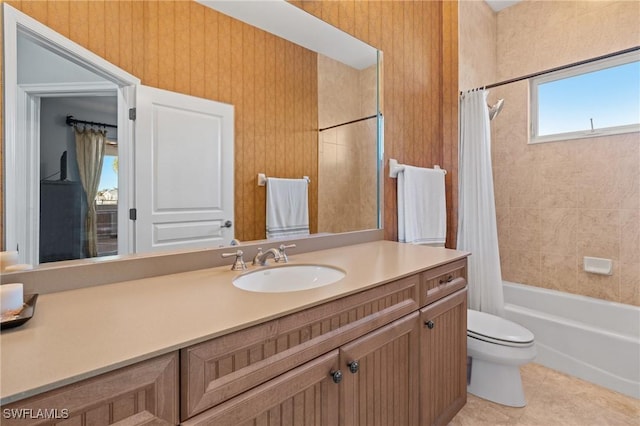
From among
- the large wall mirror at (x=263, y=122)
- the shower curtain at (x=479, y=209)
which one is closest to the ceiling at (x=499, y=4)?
the shower curtain at (x=479, y=209)

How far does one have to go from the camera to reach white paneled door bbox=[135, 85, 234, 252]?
3.60ft

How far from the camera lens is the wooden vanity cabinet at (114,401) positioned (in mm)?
475

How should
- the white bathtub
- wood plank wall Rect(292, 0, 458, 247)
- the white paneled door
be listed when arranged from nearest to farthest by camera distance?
the white paneled door → the white bathtub → wood plank wall Rect(292, 0, 458, 247)

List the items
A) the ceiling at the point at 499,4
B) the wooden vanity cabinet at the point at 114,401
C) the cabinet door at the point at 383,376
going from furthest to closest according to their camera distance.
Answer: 1. the ceiling at the point at 499,4
2. the cabinet door at the point at 383,376
3. the wooden vanity cabinet at the point at 114,401

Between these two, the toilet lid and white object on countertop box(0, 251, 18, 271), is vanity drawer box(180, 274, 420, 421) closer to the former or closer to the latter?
white object on countertop box(0, 251, 18, 271)

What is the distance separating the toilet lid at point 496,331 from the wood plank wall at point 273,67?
25.9 inches

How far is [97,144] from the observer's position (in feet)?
3.21

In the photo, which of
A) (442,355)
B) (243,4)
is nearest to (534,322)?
(442,355)

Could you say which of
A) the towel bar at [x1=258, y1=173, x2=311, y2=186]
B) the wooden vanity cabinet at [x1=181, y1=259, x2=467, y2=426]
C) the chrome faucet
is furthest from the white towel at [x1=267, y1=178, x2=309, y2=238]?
the wooden vanity cabinet at [x1=181, y1=259, x2=467, y2=426]

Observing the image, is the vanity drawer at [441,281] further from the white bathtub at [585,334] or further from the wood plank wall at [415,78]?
the white bathtub at [585,334]

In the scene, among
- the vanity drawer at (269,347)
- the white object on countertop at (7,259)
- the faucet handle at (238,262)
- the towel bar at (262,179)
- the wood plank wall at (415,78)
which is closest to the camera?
the vanity drawer at (269,347)

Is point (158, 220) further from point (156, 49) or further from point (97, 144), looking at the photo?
point (156, 49)

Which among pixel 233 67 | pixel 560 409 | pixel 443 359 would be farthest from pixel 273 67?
pixel 560 409

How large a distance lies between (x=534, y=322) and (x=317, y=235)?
5.99 ft
